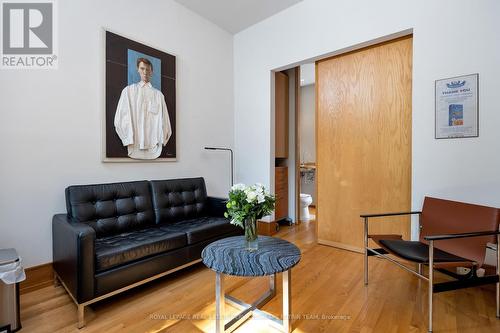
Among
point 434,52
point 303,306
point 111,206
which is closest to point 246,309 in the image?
point 303,306

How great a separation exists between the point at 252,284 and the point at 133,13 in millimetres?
3085

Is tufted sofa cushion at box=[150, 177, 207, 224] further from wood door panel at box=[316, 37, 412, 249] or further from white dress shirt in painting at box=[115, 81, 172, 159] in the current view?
wood door panel at box=[316, 37, 412, 249]

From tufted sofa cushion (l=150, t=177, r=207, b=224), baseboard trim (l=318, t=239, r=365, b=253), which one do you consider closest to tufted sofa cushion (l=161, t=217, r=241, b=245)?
tufted sofa cushion (l=150, t=177, r=207, b=224)

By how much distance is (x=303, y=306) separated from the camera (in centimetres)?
186

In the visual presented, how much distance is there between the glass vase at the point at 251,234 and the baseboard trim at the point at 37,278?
1827mm

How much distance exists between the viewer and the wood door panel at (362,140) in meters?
2.63

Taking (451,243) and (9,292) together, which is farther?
(451,243)

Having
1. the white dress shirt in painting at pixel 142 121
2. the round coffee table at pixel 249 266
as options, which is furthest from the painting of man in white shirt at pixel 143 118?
the round coffee table at pixel 249 266

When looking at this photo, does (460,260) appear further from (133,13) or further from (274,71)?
(133,13)

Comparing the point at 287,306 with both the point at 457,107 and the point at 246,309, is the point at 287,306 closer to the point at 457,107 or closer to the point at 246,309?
the point at 246,309

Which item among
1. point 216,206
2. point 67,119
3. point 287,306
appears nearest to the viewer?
point 287,306

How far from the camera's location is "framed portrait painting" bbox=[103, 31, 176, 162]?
8.33 feet

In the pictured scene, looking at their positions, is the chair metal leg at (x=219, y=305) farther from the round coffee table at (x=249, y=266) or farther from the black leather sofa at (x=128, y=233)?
the black leather sofa at (x=128, y=233)

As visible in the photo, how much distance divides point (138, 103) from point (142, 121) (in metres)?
0.20
